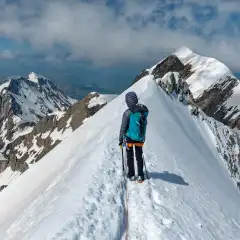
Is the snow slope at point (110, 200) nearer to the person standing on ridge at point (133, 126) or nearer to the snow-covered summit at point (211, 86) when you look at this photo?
the person standing on ridge at point (133, 126)

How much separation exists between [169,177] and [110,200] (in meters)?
5.69

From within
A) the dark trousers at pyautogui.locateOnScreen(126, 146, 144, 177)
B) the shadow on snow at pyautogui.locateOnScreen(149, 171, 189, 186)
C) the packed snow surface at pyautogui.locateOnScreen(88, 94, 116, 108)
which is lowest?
the shadow on snow at pyautogui.locateOnScreen(149, 171, 189, 186)

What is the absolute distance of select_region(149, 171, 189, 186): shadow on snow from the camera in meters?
18.3

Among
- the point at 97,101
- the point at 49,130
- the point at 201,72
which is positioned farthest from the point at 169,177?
the point at 49,130

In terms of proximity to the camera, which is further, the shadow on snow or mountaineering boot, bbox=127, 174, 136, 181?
the shadow on snow

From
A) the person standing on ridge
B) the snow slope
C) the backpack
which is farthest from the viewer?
the backpack

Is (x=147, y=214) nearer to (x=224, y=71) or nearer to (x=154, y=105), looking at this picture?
(x=154, y=105)

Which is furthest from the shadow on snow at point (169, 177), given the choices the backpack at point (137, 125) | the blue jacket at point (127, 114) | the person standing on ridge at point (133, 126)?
the blue jacket at point (127, 114)

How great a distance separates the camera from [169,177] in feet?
63.1

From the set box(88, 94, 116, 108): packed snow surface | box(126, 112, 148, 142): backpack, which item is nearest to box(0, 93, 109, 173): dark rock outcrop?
box(88, 94, 116, 108): packed snow surface

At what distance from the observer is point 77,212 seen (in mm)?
12523

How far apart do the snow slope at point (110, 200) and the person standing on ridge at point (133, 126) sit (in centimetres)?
133

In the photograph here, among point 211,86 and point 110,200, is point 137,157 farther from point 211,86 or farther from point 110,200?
point 211,86

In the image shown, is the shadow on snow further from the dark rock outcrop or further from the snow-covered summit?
the dark rock outcrop
